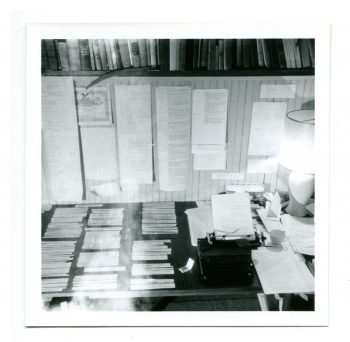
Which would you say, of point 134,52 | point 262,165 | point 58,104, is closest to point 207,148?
point 262,165

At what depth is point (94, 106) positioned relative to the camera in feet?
6.40

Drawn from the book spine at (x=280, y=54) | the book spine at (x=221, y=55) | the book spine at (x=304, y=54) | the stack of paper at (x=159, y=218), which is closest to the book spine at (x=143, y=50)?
the book spine at (x=221, y=55)

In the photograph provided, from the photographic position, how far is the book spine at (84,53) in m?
1.59

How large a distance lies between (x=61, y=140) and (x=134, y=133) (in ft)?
1.21

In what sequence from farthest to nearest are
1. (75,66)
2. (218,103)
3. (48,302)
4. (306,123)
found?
1. (218,103)
2. (306,123)
3. (75,66)
4. (48,302)

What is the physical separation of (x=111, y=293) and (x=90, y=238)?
0.34 metres

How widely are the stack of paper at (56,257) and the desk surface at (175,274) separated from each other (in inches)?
1.1

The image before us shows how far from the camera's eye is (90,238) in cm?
177

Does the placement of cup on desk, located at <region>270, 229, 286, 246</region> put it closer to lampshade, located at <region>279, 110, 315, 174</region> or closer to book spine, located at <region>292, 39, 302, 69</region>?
lampshade, located at <region>279, 110, 315, 174</region>

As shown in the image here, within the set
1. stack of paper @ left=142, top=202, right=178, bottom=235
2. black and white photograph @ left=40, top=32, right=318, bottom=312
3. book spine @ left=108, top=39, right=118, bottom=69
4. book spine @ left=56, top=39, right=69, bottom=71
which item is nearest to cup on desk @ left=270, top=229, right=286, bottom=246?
black and white photograph @ left=40, top=32, right=318, bottom=312

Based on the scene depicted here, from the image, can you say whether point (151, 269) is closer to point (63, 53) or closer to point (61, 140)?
point (61, 140)

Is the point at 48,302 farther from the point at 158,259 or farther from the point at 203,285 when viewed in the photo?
the point at 203,285
